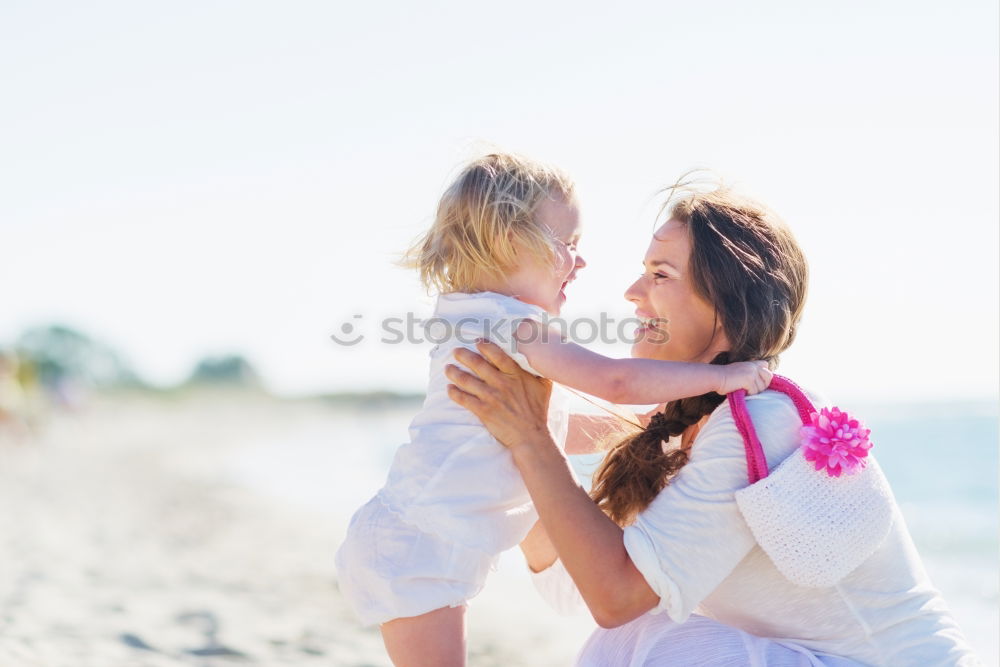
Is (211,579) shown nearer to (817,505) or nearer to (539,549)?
(539,549)

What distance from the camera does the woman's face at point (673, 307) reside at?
256 cm

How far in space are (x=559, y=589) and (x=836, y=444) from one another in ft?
3.71

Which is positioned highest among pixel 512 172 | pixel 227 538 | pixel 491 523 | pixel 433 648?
pixel 227 538

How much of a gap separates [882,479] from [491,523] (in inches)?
39.8

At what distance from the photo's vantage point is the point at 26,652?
3.65m

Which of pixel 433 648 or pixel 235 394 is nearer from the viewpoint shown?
pixel 433 648

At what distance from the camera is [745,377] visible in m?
2.28

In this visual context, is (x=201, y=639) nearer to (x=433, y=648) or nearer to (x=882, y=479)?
(x=433, y=648)

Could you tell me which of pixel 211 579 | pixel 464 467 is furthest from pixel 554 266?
pixel 211 579

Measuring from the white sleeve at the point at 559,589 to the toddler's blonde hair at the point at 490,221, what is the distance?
0.95 m

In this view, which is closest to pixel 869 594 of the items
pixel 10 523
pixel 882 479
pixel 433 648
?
pixel 882 479

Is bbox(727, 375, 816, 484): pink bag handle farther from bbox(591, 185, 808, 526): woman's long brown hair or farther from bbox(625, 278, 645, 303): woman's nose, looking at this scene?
bbox(625, 278, 645, 303): woman's nose

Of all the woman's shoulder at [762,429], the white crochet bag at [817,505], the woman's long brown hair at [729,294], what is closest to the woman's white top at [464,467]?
the woman's long brown hair at [729,294]

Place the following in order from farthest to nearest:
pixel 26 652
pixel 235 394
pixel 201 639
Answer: pixel 235 394 → pixel 201 639 → pixel 26 652
